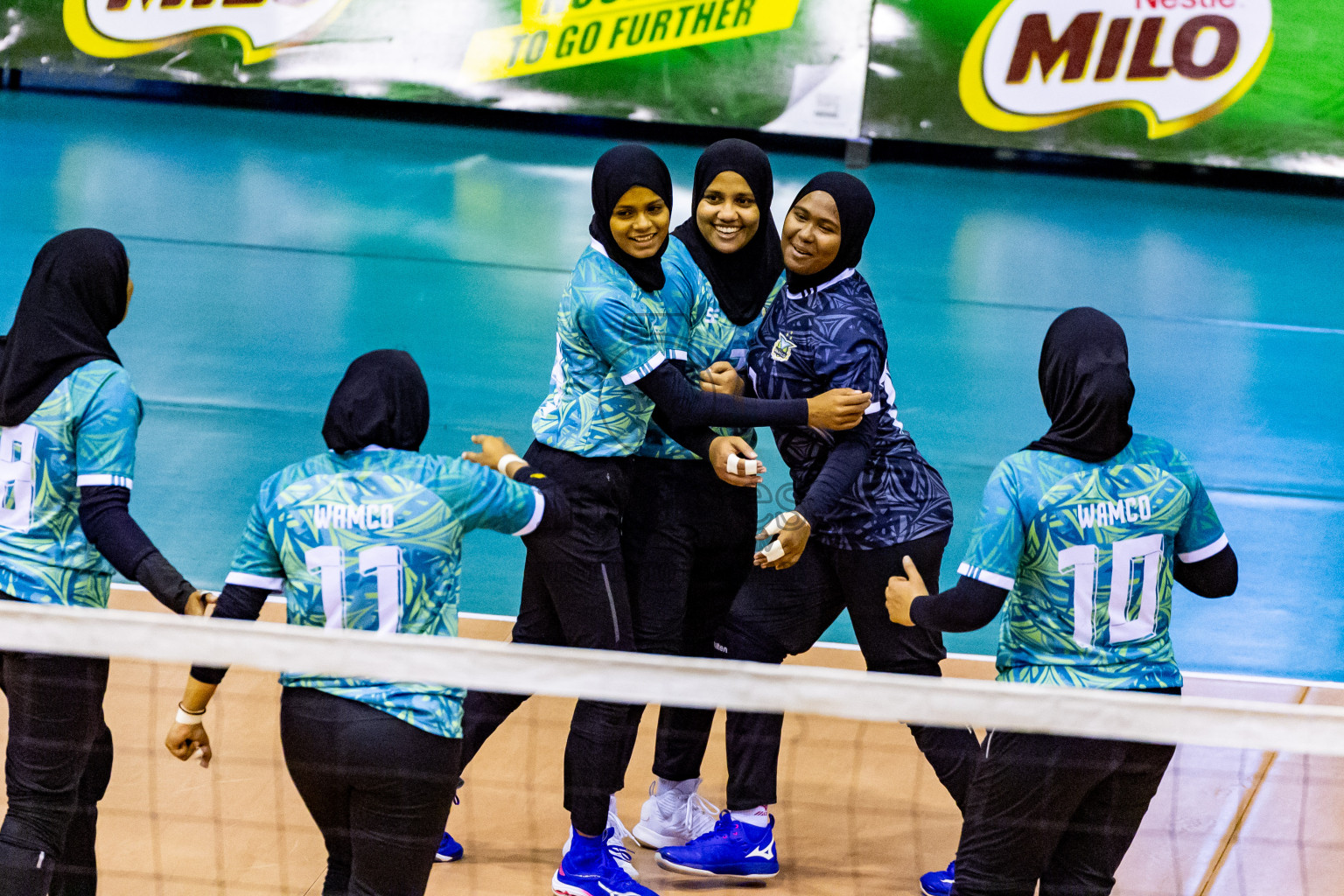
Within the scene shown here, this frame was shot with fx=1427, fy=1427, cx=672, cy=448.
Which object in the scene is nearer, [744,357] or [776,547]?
[776,547]

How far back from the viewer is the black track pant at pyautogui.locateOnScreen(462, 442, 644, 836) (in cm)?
414

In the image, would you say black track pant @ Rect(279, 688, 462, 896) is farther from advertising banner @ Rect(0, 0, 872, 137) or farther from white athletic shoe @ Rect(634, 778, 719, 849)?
advertising banner @ Rect(0, 0, 872, 137)

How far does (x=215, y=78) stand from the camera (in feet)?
45.7

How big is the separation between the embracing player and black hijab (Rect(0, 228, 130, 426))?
7.24ft

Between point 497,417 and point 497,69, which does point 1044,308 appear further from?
point 497,69

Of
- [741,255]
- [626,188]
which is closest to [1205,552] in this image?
[741,255]

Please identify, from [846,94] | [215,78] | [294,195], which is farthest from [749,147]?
[215,78]

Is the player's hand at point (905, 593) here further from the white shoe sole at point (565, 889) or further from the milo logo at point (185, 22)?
the milo logo at point (185, 22)

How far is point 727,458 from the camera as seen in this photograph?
406cm

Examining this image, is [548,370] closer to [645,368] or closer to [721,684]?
[645,368]

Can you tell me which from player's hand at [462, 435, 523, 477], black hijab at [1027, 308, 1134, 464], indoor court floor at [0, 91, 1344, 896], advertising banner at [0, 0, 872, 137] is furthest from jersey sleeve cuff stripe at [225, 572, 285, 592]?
advertising banner at [0, 0, 872, 137]

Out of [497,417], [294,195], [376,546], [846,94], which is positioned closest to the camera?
[376,546]

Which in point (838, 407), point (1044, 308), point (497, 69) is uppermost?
point (497, 69)

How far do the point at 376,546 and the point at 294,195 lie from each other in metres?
9.30
